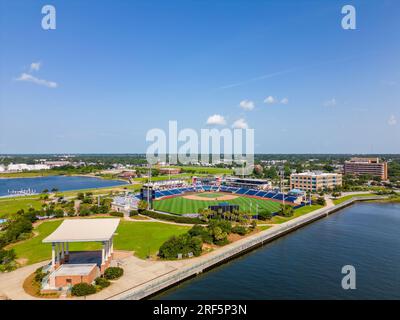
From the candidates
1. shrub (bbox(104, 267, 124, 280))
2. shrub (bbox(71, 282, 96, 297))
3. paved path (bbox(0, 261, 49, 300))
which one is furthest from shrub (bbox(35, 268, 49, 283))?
shrub (bbox(104, 267, 124, 280))

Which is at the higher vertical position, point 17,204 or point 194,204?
point 194,204

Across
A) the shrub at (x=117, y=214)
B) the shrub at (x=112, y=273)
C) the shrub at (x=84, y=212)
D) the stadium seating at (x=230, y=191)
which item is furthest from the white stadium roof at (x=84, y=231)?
the stadium seating at (x=230, y=191)

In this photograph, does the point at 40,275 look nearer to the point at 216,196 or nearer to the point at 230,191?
the point at 216,196

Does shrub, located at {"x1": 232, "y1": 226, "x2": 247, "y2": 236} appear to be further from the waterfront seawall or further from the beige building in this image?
the beige building

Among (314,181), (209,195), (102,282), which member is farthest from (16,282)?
(314,181)

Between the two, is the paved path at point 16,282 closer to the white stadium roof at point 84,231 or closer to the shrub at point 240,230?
the white stadium roof at point 84,231
